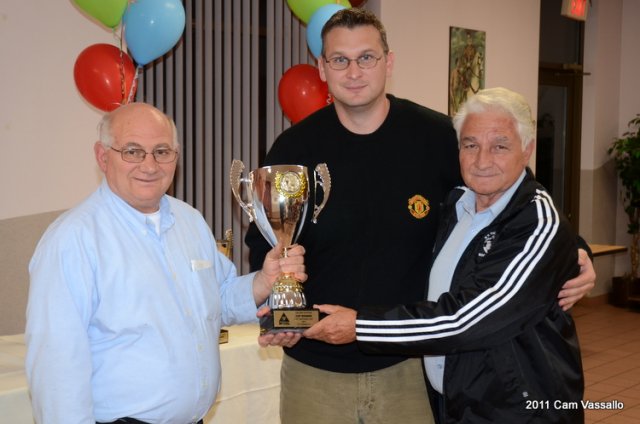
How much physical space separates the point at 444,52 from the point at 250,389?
433cm

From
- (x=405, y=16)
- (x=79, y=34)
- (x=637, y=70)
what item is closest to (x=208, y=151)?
(x=79, y=34)

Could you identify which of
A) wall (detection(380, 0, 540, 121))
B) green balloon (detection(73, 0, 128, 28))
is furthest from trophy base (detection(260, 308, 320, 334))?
wall (detection(380, 0, 540, 121))

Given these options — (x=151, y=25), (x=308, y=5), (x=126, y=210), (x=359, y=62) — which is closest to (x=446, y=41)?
(x=308, y=5)

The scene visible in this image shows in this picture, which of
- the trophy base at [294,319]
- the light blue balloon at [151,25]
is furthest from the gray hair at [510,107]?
the light blue balloon at [151,25]

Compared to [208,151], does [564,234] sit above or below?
below

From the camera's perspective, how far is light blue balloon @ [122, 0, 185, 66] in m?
3.68

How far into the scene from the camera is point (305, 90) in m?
4.43

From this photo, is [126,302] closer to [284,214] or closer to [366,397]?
[284,214]


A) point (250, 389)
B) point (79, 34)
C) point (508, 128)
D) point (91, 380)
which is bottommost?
point (250, 389)

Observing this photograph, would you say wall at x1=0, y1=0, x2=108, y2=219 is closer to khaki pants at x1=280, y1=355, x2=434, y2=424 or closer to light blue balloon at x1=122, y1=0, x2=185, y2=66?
light blue balloon at x1=122, y1=0, x2=185, y2=66

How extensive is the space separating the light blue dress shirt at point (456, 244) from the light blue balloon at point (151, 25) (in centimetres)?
214

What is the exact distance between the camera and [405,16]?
631cm

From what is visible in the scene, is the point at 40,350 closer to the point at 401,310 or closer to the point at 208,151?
the point at 401,310

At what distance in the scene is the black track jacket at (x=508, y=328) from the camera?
1891 millimetres
